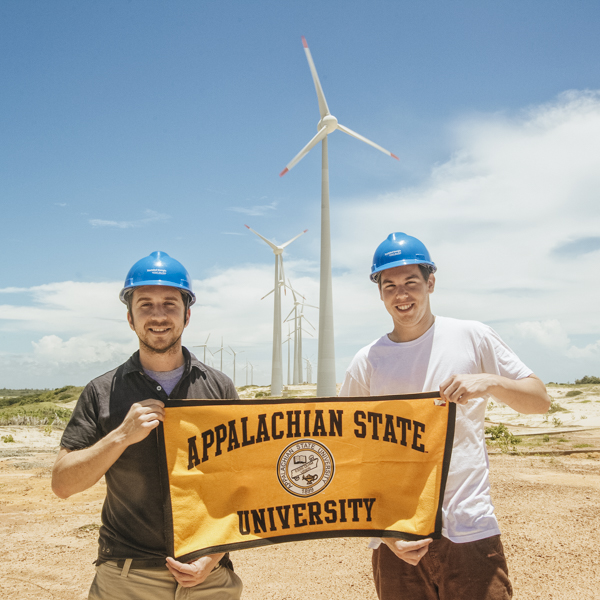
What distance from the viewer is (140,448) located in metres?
3.90

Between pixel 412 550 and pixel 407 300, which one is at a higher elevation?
pixel 407 300

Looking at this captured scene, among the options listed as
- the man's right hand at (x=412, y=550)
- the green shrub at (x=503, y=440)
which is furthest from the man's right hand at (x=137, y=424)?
the green shrub at (x=503, y=440)

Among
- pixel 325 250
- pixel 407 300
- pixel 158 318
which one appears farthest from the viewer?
pixel 325 250

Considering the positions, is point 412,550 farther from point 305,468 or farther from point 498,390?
point 498,390

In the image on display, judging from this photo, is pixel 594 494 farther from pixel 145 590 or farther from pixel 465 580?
pixel 145 590

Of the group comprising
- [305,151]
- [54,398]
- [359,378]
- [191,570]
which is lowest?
[54,398]

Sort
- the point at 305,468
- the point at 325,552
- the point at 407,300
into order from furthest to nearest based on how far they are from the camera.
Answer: the point at 325,552
the point at 407,300
the point at 305,468

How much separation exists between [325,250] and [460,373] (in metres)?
30.6

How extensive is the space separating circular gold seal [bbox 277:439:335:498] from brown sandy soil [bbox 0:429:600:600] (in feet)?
15.2

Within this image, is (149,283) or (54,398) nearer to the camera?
(149,283)

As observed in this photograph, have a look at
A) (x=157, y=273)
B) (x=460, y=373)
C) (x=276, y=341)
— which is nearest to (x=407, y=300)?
(x=460, y=373)

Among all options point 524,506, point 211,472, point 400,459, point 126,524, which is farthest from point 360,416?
point 524,506

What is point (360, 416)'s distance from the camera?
4289mm

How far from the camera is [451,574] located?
3861 mm
